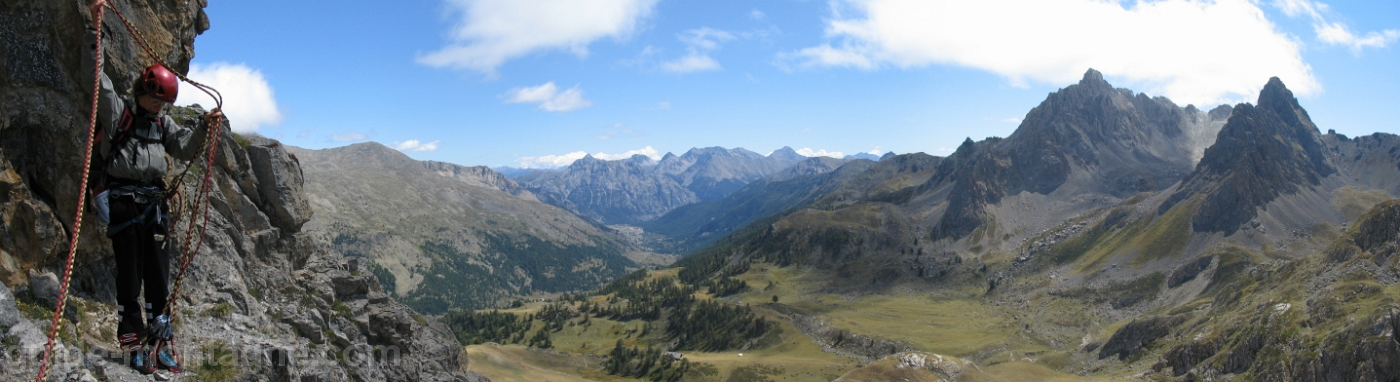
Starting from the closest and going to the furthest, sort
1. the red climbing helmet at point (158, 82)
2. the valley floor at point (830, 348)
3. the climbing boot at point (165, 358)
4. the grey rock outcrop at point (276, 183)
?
the red climbing helmet at point (158, 82) < the climbing boot at point (165, 358) < the grey rock outcrop at point (276, 183) < the valley floor at point (830, 348)

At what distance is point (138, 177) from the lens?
42.8ft

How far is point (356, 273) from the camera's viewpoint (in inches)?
1815

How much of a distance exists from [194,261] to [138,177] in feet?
54.8

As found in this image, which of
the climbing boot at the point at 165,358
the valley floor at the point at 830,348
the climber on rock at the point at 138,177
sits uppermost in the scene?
the climber on rock at the point at 138,177

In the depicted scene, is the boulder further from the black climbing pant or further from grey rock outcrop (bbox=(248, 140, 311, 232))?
grey rock outcrop (bbox=(248, 140, 311, 232))

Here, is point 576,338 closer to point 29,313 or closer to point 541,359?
point 541,359

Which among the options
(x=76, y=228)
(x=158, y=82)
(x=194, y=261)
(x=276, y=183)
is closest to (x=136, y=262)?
(x=76, y=228)

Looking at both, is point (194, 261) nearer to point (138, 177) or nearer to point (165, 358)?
point (165, 358)

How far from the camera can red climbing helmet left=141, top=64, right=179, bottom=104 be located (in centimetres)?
1238

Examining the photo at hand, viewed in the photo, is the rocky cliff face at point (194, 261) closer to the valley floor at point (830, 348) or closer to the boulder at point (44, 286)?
the boulder at point (44, 286)

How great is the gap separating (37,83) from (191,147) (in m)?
9.10

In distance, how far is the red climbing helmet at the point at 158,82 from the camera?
1238 cm

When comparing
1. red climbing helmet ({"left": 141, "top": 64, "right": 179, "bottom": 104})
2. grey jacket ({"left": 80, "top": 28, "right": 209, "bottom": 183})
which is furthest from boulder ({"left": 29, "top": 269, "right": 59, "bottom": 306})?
red climbing helmet ({"left": 141, "top": 64, "right": 179, "bottom": 104})

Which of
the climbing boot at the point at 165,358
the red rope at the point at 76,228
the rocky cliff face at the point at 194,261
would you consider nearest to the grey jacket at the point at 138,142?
the red rope at the point at 76,228
